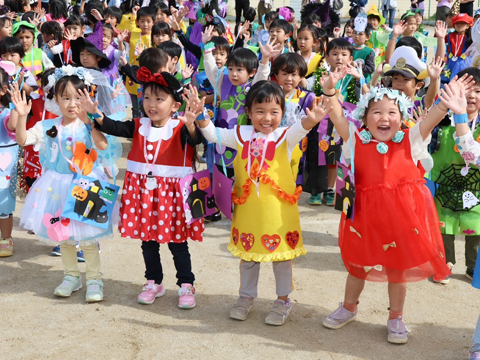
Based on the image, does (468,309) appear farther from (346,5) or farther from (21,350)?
(346,5)

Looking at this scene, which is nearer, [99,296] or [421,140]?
[421,140]

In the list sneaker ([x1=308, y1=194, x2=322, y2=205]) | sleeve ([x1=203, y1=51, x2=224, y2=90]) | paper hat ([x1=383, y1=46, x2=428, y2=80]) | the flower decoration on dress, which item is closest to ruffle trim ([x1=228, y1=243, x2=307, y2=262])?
the flower decoration on dress

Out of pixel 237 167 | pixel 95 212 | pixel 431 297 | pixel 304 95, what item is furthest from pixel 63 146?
pixel 431 297

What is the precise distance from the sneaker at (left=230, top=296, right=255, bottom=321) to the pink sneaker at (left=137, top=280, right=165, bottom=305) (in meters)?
0.60

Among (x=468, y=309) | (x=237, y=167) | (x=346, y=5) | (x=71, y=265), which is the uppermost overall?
(x=346, y=5)

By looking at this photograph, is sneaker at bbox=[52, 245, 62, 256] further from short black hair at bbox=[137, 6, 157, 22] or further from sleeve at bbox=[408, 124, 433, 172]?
short black hair at bbox=[137, 6, 157, 22]

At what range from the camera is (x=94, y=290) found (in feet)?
14.0

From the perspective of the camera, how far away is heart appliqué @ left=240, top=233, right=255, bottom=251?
391cm

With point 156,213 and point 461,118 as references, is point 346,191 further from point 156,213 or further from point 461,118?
point 156,213

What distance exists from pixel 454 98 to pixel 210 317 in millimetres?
2109

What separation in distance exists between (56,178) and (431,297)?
290cm

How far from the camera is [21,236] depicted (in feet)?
18.2

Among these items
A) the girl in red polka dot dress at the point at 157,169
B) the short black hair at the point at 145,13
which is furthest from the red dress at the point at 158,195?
the short black hair at the point at 145,13

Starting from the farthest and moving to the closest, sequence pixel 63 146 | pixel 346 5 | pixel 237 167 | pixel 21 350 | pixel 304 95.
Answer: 1. pixel 346 5
2. pixel 304 95
3. pixel 63 146
4. pixel 237 167
5. pixel 21 350
